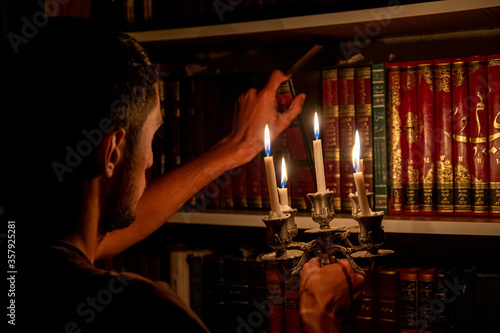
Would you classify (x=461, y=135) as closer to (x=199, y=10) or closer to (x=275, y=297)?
(x=275, y=297)

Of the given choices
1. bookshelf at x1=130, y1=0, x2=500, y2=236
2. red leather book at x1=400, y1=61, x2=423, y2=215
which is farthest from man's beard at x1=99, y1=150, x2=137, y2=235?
red leather book at x1=400, y1=61, x2=423, y2=215

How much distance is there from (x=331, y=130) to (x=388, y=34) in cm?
40

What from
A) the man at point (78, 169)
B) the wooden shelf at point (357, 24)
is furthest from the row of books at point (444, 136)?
the man at point (78, 169)

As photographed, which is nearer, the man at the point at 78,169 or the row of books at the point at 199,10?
the man at the point at 78,169

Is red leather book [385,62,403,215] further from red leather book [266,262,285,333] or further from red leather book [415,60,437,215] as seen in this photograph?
red leather book [266,262,285,333]

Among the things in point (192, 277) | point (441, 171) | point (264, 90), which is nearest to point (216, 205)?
point (192, 277)

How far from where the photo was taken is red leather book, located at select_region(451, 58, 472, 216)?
3.61 ft

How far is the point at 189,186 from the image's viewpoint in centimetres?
130

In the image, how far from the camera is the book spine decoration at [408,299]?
3.76 feet

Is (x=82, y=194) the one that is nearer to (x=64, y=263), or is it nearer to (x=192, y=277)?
(x=64, y=263)

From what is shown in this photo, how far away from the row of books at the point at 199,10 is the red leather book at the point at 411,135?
0.17 m

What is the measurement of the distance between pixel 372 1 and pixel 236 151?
483 millimetres

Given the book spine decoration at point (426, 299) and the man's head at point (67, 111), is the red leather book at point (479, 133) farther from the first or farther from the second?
the man's head at point (67, 111)

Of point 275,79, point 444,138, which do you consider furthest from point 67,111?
point 444,138
